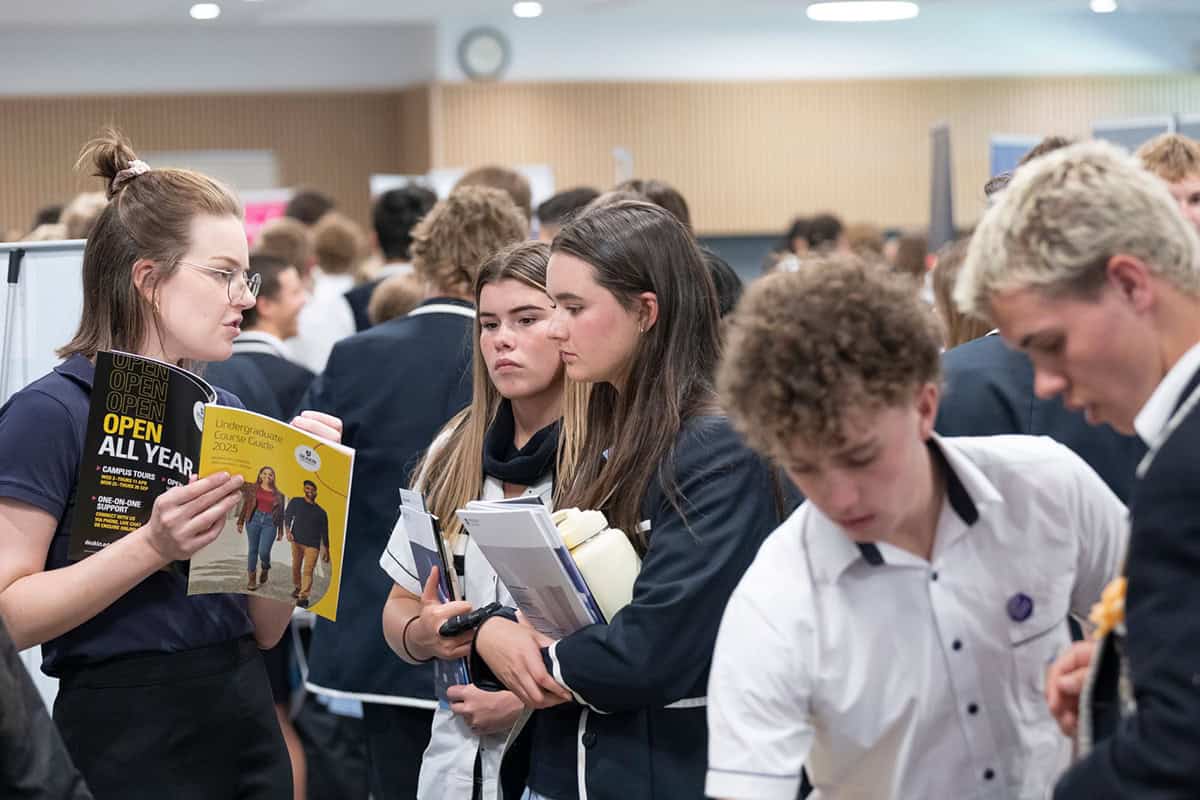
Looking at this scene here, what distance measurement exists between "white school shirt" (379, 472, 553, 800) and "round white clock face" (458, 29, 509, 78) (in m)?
11.1

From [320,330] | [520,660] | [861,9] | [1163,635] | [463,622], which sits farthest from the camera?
[861,9]

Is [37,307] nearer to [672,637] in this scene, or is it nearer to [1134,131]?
[672,637]

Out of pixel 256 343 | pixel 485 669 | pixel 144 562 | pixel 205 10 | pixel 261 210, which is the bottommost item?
pixel 485 669

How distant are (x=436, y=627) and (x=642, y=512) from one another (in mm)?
424

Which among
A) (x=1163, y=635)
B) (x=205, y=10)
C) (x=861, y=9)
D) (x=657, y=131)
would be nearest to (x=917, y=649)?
(x=1163, y=635)

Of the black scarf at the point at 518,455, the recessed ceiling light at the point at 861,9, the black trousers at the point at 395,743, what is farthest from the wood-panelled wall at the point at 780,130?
the black scarf at the point at 518,455

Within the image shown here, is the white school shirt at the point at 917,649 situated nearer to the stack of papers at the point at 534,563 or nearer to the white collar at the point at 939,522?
the white collar at the point at 939,522

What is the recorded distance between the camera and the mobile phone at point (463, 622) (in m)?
2.43

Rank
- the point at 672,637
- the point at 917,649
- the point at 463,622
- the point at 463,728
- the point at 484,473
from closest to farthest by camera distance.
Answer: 1. the point at 917,649
2. the point at 672,637
3. the point at 463,622
4. the point at 463,728
5. the point at 484,473

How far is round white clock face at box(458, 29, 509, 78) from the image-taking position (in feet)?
43.4

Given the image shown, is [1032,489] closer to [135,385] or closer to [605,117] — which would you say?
[135,385]

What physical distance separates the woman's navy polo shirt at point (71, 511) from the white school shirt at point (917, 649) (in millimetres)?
1016

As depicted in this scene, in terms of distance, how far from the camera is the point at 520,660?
91.0 inches

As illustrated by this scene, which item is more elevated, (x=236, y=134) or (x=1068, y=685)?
(x=236, y=134)
